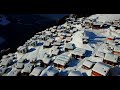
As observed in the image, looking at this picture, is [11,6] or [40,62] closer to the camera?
[11,6]

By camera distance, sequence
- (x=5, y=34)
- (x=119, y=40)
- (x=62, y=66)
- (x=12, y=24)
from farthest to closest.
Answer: (x=12, y=24)
(x=5, y=34)
(x=119, y=40)
(x=62, y=66)

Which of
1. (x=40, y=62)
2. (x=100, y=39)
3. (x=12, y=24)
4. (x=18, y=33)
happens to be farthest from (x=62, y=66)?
(x=12, y=24)

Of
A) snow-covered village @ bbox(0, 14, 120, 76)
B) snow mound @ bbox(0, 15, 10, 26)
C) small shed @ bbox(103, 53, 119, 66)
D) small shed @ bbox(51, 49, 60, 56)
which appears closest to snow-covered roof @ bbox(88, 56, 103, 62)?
snow-covered village @ bbox(0, 14, 120, 76)

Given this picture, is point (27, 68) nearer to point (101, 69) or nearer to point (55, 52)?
point (55, 52)

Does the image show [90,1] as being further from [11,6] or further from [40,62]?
[40,62]

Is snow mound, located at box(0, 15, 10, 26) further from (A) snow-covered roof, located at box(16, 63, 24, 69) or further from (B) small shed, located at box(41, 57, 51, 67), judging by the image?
(B) small shed, located at box(41, 57, 51, 67)

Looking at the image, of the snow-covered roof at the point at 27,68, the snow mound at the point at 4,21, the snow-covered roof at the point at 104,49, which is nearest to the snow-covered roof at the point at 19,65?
the snow-covered roof at the point at 27,68

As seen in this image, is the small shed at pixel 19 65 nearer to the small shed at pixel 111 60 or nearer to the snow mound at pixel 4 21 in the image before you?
the small shed at pixel 111 60

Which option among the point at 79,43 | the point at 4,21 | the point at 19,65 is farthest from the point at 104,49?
the point at 4,21
